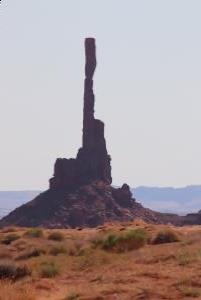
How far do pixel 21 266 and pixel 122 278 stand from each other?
5251mm

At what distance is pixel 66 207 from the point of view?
327 feet

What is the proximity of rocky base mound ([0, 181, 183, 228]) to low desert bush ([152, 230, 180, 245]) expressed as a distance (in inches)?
2017

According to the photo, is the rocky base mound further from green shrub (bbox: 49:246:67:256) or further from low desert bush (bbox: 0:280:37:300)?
low desert bush (bbox: 0:280:37:300)

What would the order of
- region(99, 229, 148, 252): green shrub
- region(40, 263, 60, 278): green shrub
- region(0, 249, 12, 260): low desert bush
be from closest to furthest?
region(40, 263, 60, 278): green shrub, region(0, 249, 12, 260): low desert bush, region(99, 229, 148, 252): green shrub

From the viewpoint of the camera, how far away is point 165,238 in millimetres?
40219

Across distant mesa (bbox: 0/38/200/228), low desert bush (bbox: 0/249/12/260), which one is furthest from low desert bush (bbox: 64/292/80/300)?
distant mesa (bbox: 0/38/200/228)

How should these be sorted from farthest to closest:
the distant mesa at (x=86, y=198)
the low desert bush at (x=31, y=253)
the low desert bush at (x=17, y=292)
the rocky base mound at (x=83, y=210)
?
the distant mesa at (x=86, y=198) → the rocky base mound at (x=83, y=210) → the low desert bush at (x=31, y=253) → the low desert bush at (x=17, y=292)

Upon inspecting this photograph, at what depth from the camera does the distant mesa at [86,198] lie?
96.1m

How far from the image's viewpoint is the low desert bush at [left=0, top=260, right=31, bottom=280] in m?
26.9

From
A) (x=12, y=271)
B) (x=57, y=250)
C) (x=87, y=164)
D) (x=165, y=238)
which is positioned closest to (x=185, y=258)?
(x=12, y=271)

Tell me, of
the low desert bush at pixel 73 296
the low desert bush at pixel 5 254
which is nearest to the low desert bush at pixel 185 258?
the low desert bush at pixel 73 296

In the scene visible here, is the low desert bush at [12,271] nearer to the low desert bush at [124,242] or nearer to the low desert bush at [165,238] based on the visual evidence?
the low desert bush at [124,242]

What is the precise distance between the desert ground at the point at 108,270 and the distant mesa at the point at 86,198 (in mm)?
55372

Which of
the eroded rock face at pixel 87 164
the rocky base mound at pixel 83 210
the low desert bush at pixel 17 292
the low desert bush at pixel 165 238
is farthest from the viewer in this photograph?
the eroded rock face at pixel 87 164
